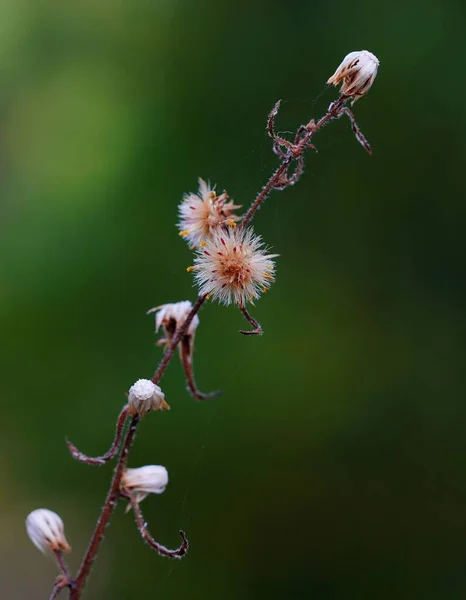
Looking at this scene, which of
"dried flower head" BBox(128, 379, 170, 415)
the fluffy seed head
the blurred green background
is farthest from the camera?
the blurred green background

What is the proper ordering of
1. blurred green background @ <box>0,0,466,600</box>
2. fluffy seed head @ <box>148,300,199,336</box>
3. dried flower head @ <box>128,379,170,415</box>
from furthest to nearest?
1. blurred green background @ <box>0,0,466,600</box>
2. fluffy seed head @ <box>148,300,199,336</box>
3. dried flower head @ <box>128,379,170,415</box>

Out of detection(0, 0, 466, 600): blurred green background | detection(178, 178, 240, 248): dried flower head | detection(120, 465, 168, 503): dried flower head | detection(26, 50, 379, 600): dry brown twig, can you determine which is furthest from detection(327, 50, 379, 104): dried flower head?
detection(0, 0, 466, 600): blurred green background

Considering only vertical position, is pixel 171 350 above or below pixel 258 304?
below

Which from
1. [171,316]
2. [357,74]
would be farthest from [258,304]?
[357,74]

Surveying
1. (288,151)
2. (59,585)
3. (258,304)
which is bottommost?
(59,585)

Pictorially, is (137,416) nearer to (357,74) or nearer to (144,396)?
(144,396)

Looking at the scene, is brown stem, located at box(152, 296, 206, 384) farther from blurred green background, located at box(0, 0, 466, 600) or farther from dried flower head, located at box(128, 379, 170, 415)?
blurred green background, located at box(0, 0, 466, 600)

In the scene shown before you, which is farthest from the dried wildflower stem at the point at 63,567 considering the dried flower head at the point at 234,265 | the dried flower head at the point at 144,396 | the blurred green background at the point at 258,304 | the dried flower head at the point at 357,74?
the blurred green background at the point at 258,304
